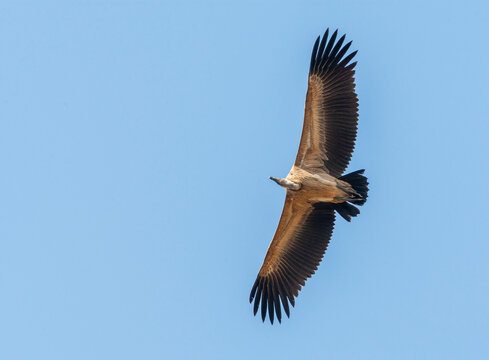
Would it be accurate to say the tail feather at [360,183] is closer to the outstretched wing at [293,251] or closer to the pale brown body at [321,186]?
the pale brown body at [321,186]

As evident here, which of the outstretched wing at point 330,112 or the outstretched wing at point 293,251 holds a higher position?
the outstretched wing at point 330,112

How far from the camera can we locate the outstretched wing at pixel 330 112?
19.1 metres

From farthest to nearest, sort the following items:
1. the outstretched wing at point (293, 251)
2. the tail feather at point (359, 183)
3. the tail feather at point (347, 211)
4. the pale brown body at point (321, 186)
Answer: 1. the outstretched wing at point (293, 251)
2. the tail feather at point (347, 211)
3. the pale brown body at point (321, 186)
4. the tail feather at point (359, 183)

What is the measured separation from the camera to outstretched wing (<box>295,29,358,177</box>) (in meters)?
19.1

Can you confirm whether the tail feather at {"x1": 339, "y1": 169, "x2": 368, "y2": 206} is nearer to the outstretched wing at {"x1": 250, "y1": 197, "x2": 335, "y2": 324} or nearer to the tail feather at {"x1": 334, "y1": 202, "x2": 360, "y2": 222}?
the tail feather at {"x1": 334, "y1": 202, "x2": 360, "y2": 222}

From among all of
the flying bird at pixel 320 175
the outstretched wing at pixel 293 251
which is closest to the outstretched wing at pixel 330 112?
the flying bird at pixel 320 175

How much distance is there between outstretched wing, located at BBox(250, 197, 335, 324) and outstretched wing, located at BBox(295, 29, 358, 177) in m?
1.04

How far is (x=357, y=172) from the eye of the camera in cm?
1906

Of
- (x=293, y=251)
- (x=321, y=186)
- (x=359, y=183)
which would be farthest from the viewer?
(x=293, y=251)

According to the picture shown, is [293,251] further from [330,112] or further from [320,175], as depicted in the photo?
[330,112]

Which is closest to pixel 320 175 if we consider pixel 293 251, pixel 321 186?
pixel 321 186

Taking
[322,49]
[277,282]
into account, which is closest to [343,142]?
[322,49]

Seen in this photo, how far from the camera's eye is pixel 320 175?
19.3 m

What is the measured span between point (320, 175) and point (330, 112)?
1.31m
